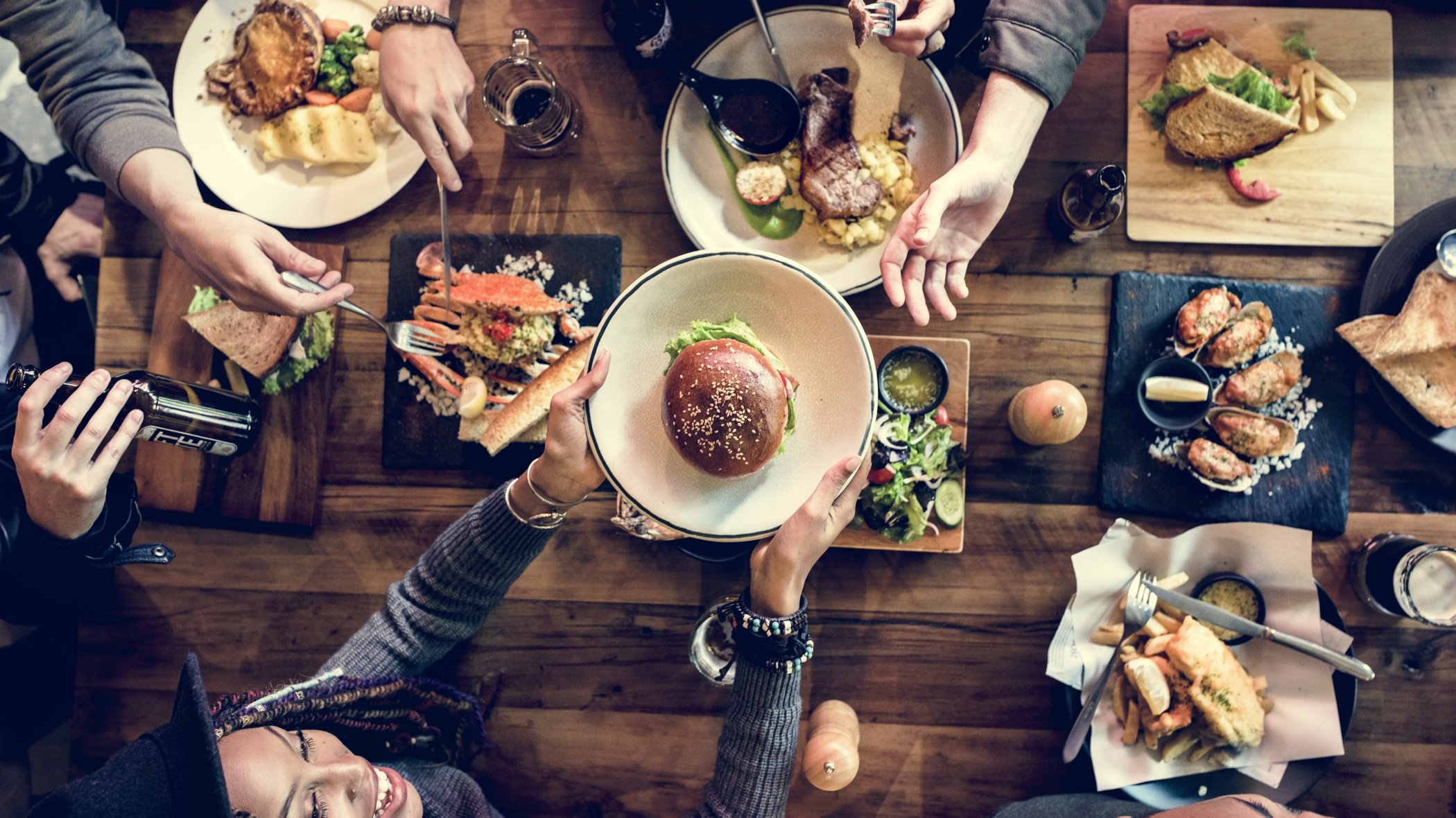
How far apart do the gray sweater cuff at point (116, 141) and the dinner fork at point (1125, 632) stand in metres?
2.96

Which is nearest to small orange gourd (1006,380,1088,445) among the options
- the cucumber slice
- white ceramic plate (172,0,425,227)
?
the cucumber slice

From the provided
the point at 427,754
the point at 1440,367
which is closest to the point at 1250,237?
the point at 1440,367

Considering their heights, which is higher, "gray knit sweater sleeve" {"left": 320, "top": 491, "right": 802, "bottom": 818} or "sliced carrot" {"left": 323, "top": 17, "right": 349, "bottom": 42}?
"sliced carrot" {"left": 323, "top": 17, "right": 349, "bottom": 42}

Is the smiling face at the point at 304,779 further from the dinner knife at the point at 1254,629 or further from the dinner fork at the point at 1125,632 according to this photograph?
the dinner knife at the point at 1254,629

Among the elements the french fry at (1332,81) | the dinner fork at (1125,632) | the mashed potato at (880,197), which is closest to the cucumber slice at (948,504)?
the dinner fork at (1125,632)

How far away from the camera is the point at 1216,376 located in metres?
2.15

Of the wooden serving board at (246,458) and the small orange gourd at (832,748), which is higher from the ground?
the wooden serving board at (246,458)

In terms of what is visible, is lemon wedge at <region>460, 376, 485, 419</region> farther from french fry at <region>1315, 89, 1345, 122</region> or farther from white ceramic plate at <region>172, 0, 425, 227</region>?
french fry at <region>1315, 89, 1345, 122</region>

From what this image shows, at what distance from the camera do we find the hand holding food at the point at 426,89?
6.45ft

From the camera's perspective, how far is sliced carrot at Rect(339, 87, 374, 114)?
7.16ft

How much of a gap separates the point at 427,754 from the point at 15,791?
5.86 ft

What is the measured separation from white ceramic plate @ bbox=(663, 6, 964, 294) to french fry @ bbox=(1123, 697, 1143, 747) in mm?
1384

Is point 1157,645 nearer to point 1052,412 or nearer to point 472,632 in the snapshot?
point 1052,412

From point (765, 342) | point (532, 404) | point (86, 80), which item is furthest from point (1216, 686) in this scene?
point (86, 80)
